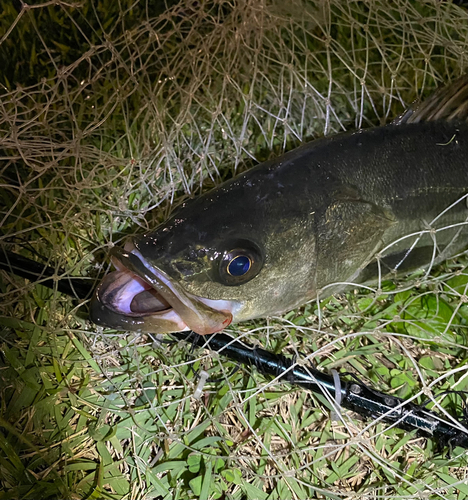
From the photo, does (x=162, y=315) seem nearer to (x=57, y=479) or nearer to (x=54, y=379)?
(x=54, y=379)

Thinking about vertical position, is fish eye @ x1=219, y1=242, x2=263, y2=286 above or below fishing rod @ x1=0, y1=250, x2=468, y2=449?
above

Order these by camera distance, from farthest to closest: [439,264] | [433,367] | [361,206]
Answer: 1. [439,264]
2. [433,367]
3. [361,206]

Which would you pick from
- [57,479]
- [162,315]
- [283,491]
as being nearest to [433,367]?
[283,491]

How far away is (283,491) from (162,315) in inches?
46.9

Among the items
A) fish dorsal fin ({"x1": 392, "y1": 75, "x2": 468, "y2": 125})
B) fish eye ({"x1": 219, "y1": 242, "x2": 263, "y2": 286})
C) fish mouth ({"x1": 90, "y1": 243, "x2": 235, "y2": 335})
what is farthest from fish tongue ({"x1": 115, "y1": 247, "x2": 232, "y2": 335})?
fish dorsal fin ({"x1": 392, "y1": 75, "x2": 468, "y2": 125})

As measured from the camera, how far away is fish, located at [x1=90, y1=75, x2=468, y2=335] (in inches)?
70.6

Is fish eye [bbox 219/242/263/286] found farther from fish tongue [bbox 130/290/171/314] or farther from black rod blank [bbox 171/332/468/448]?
black rod blank [bbox 171/332/468/448]

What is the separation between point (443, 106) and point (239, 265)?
1549 millimetres

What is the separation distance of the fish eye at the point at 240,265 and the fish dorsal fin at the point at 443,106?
1.16 metres

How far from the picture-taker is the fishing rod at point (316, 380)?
209 centimetres

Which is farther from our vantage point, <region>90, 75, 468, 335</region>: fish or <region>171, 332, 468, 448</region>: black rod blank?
<region>171, 332, 468, 448</region>: black rod blank

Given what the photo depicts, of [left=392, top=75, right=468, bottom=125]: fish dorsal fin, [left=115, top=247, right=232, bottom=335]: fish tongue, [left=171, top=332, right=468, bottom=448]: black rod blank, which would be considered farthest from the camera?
[left=392, top=75, right=468, bottom=125]: fish dorsal fin

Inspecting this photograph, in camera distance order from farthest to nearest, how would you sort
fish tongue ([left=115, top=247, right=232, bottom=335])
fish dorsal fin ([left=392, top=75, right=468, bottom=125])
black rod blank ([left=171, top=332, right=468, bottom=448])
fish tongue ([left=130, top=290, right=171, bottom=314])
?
1. fish dorsal fin ([left=392, top=75, right=468, bottom=125])
2. black rod blank ([left=171, top=332, right=468, bottom=448])
3. fish tongue ([left=130, top=290, right=171, bottom=314])
4. fish tongue ([left=115, top=247, right=232, bottom=335])

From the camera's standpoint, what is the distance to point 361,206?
2.04 m
